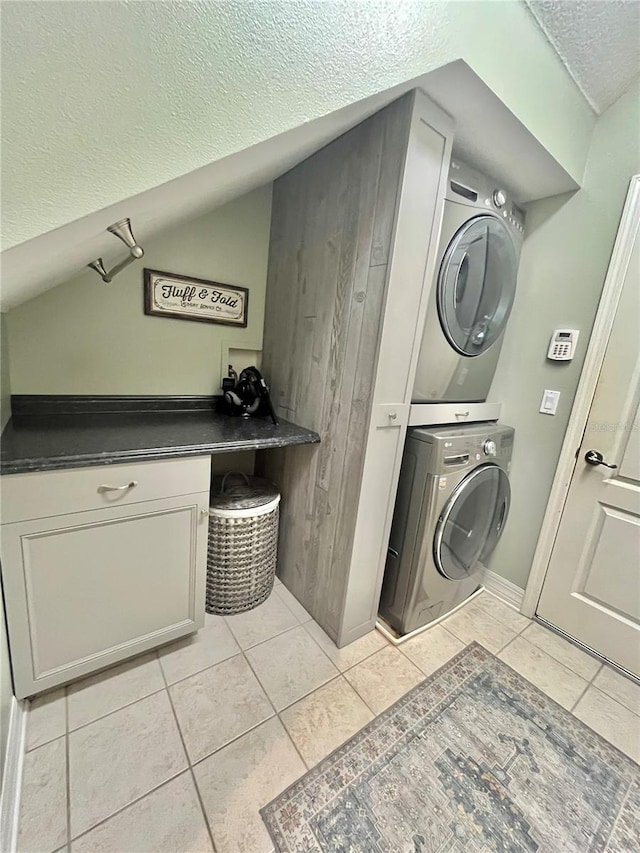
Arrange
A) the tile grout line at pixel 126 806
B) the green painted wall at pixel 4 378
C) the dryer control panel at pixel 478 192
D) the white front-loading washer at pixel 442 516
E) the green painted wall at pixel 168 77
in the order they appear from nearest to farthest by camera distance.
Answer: the green painted wall at pixel 168 77, the tile grout line at pixel 126 806, the green painted wall at pixel 4 378, the dryer control panel at pixel 478 192, the white front-loading washer at pixel 442 516

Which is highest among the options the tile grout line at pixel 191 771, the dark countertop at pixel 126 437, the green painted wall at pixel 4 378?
the green painted wall at pixel 4 378

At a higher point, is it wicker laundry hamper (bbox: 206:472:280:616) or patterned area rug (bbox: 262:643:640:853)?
wicker laundry hamper (bbox: 206:472:280:616)

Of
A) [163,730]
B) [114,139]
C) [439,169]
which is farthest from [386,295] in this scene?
[163,730]

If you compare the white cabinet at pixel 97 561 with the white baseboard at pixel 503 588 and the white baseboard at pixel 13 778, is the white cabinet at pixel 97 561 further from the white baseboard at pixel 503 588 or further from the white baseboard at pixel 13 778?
the white baseboard at pixel 503 588

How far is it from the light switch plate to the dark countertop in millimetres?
1167

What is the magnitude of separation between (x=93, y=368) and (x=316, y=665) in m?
1.58

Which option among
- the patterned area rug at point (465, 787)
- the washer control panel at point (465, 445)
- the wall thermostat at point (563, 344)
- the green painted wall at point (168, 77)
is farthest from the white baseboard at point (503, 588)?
the green painted wall at point (168, 77)

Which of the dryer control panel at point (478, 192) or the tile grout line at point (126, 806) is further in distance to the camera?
the dryer control panel at point (478, 192)

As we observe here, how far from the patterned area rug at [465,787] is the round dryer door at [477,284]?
4.79 ft

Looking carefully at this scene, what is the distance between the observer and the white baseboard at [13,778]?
32.1 inches

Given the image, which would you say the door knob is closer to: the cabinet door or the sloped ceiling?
the sloped ceiling

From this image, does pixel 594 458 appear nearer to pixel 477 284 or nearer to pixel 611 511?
pixel 611 511

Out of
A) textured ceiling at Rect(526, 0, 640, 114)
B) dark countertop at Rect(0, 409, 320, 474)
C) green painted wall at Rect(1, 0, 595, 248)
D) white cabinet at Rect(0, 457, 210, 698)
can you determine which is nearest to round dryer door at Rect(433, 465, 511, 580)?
dark countertop at Rect(0, 409, 320, 474)

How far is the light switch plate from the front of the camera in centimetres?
166
